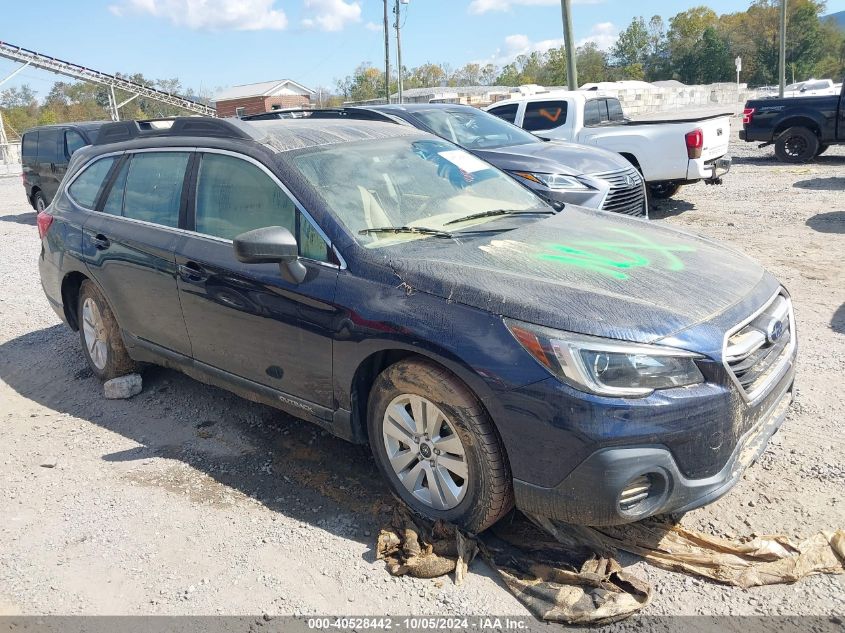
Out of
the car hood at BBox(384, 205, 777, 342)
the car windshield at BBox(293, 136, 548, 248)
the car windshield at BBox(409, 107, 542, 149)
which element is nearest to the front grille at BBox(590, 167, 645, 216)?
the car windshield at BBox(409, 107, 542, 149)

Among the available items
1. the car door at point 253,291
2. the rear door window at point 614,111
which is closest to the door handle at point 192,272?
the car door at point 253,291

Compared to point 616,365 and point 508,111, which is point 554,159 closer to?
point 508,111

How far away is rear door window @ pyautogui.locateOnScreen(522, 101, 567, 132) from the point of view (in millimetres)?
11383

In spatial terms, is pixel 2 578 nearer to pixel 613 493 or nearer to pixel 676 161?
pixel 613 493

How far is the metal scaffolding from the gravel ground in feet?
139

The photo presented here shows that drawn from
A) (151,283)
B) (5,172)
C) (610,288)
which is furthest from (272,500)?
(5,172)

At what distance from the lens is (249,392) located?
3.93 meters

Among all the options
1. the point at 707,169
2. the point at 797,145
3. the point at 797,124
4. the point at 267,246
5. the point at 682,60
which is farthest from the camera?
the point at 682,60

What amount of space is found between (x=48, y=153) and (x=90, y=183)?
32.6 feet

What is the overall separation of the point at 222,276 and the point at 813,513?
3137 millimetres

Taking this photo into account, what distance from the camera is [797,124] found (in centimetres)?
1491

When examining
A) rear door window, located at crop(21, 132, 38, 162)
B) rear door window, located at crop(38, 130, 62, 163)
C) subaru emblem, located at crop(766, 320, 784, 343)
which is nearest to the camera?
subaru emblem, located at crop(766, 320, 784, 343)

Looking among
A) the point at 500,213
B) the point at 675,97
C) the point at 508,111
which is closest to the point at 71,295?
the point at 500,213

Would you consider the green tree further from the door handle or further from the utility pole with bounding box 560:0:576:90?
the door handle
